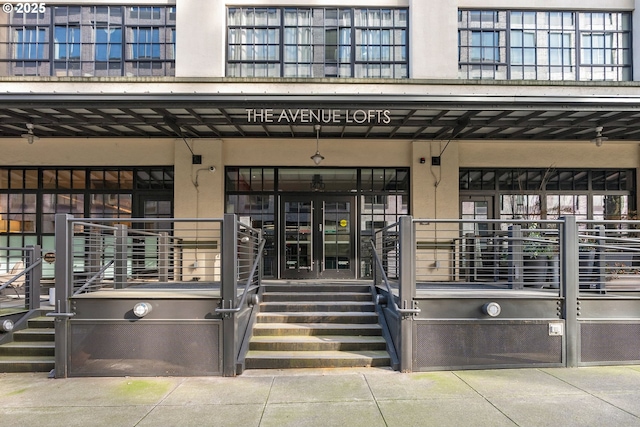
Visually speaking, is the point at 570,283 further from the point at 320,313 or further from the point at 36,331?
the point at 36,331

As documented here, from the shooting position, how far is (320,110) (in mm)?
8320

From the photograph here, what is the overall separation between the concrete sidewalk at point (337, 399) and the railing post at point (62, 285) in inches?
10.8

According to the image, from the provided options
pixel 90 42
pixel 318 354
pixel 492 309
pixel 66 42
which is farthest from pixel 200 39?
pixel 492 309

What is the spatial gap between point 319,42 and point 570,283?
25.8 feet

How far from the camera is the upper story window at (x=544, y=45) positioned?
35.0ft

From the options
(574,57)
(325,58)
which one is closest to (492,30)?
(574,57)

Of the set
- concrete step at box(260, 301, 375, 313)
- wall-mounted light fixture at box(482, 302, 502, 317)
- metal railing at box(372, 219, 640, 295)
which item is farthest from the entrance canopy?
wall-mounted light fixture at box(482, 302, 502, 317)

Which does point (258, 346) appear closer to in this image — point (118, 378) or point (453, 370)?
point (118, 378)

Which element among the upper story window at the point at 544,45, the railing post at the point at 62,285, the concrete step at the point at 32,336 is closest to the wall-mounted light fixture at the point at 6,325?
the concrete step at the point at 32,336

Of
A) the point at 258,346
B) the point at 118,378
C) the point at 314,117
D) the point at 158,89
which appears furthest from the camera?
the point at 158,89

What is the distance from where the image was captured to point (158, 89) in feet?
32.6

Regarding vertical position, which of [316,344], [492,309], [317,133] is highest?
[317,133]

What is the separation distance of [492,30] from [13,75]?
11935 millimetres

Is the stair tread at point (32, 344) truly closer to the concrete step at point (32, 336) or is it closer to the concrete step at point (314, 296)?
the concrete step at point (32, 336)
